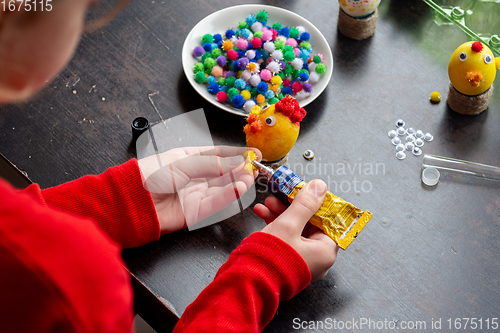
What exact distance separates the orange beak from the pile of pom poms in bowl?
0.30m

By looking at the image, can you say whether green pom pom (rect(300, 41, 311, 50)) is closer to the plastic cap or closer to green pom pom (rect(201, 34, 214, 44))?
green pom pom (rect(201, 34, 214, 44))

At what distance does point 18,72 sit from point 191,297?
0.43 m

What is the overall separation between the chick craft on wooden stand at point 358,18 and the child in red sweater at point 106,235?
1.55 ft

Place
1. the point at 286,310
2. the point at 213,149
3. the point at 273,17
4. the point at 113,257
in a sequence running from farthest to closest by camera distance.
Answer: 1. the point at 273,17
2. the point at 213,149
3. the point at 286,310
4. the point at 113,257

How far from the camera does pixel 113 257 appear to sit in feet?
1.15

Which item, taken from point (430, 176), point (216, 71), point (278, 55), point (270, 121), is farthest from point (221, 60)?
point (430, 176)

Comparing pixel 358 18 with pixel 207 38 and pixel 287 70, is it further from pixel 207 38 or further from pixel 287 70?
pixel 207 38

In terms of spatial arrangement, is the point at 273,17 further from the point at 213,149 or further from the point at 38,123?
the point at 38,123

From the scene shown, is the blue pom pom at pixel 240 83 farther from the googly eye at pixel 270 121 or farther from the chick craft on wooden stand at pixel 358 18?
the chick craft on wooden stand at pixel 358 18

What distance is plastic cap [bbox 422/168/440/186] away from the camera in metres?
0.72

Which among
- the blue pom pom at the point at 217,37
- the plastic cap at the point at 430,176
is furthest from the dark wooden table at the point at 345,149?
the blue pom pom at the point at 217,37

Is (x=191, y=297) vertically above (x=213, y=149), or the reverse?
(x=213, y=149)

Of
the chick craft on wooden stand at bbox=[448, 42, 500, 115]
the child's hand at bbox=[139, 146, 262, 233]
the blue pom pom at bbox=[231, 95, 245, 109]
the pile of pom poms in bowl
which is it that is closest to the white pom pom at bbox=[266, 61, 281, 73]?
the pile of pom poms in bowl

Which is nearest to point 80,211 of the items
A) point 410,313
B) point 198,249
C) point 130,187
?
point 130,187
